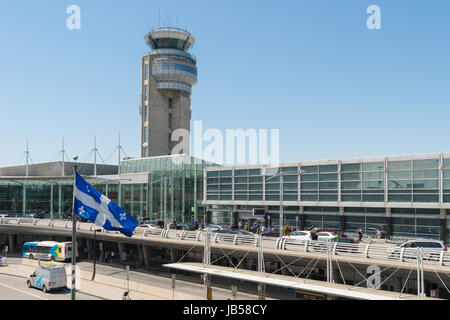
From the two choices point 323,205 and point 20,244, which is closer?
point 323,205

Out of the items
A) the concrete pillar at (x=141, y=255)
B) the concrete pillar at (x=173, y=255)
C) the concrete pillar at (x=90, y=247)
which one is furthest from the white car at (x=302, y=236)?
the concrete pillar at (x=90, y=247)

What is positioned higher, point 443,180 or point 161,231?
point 443,180

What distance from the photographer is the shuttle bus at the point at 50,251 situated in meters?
55.1

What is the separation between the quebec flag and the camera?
18.5 m

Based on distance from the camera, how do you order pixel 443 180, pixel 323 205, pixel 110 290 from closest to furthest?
1. pixel 110 290
2. pixel 443 180
3. pixel 323 205

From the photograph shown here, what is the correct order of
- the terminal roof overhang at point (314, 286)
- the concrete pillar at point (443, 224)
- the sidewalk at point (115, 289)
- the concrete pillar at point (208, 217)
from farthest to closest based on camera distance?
the concrete pillar at point (208, 217)
the concrete pillar at point (443, 224)
the sidewalk at point (115, 289)
the terminal roof overhang at point (314, 286)

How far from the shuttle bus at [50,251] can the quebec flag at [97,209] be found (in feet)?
129

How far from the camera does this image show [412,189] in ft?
150

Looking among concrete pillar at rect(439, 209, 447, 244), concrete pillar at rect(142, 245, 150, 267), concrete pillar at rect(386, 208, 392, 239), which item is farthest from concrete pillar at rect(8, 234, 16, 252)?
concrete pillar at rect(439, 209, 447, 244)

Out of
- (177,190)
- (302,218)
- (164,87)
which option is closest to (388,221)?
(302,218)

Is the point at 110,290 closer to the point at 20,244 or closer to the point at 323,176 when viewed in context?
the point at 323,176

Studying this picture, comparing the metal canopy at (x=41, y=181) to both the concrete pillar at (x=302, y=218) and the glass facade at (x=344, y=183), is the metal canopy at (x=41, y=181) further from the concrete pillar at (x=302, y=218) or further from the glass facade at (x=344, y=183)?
the concrete pillar at (x=302, y=218)

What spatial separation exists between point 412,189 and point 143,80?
69.6 meters
